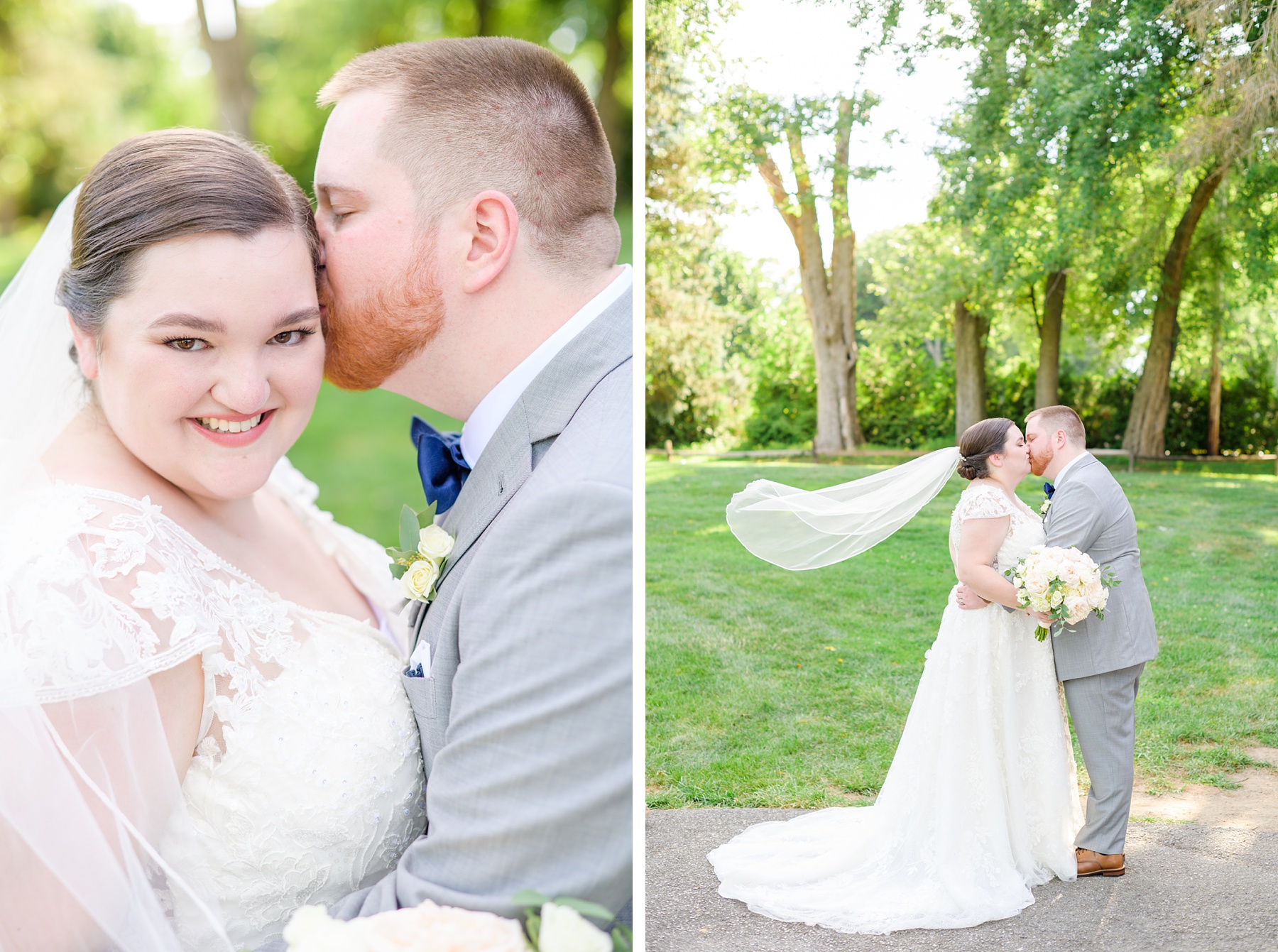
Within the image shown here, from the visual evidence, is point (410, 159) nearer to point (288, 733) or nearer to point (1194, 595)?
point (288, 733)

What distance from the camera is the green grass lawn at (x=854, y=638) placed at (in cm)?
290

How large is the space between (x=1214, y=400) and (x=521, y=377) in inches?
87.8

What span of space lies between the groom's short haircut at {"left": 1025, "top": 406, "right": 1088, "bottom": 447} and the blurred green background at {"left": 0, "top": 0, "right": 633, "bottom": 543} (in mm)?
2325

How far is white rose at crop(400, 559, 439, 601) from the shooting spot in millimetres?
1822

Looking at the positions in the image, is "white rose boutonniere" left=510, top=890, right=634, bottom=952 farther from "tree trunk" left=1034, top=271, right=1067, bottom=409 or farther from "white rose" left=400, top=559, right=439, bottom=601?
"tree trunk" left=1034, top=271, right=1067, bottom=409

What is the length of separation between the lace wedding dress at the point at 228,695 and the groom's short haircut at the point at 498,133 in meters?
0.81

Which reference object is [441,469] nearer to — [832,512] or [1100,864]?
[832,512]

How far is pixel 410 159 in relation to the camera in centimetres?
187

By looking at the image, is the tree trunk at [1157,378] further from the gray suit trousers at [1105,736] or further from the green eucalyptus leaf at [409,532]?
the green eucalyptus leaf at [409,532]

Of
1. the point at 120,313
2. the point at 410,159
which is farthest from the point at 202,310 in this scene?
the point at 410,159

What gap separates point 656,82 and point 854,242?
2.80 feet

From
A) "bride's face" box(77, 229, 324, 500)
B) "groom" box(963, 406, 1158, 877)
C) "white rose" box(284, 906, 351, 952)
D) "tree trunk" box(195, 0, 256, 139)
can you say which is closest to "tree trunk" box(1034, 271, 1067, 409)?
"groom" box(963, 406, 1158, 877)

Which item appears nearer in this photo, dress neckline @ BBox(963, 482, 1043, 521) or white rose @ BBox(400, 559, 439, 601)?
white rose @ BBox(400, 559, 439, 601)

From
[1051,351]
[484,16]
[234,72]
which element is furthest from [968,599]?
[484,16]
